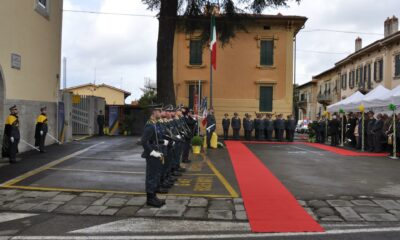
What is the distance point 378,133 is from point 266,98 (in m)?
13.0

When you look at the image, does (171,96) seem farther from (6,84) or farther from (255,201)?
(255,201)

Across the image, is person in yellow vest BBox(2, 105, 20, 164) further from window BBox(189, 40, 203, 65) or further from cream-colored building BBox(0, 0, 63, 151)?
window BBox(189, 40, 203, 65)

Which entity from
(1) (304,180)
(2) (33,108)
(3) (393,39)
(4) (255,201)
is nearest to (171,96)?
(2) (33,108)

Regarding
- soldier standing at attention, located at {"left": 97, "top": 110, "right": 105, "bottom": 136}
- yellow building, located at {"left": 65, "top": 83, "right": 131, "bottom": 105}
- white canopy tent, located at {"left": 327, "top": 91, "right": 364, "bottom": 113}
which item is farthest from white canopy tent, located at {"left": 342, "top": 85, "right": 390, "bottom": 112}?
yellow building, located at {"left": 65, "top": 83, "right": 131, "bottom": 105}

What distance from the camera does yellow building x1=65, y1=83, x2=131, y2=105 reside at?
6037 cm

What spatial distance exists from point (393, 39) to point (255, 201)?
1285 inches

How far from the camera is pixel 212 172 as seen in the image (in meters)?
12.4

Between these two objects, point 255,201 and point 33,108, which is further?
point 33,108

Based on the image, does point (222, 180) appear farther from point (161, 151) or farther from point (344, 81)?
point (344, 81)

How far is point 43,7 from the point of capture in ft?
60.0

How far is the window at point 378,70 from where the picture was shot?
40.3 metres

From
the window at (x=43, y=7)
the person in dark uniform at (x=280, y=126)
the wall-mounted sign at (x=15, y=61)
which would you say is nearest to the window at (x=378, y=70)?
the person in dark uniform at (x=280, y=126)

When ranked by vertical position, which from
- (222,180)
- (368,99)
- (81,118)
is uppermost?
(368,99)

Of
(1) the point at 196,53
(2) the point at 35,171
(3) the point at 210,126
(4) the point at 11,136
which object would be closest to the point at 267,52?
(1) the point at 196,53
